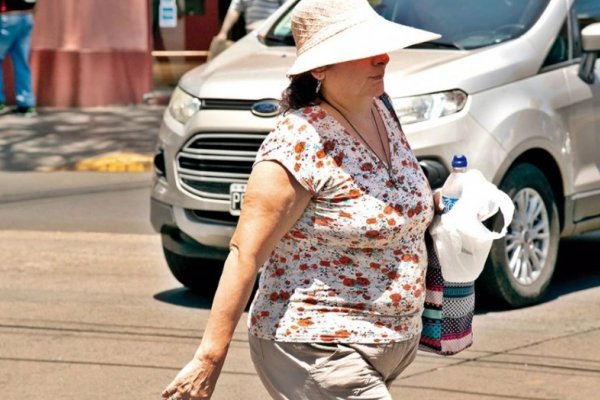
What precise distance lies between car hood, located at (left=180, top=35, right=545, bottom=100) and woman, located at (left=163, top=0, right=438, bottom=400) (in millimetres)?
3751

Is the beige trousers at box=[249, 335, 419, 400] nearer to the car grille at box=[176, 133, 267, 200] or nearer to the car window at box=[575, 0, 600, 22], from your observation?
the car grille at box=[176, 133, 267, 200]

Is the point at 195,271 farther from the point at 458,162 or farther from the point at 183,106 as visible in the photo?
the point at 458,162

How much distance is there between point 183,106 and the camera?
850cm

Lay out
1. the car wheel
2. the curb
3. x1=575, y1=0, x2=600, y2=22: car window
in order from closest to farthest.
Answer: the car wheel
x1=575, y1=0, x2=600, y2=22: car window
the curb

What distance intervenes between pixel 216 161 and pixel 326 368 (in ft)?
13.8

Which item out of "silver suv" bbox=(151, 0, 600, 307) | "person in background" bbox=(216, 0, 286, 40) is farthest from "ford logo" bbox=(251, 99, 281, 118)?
"person in background" bbox=(216, 0, 286, 40)

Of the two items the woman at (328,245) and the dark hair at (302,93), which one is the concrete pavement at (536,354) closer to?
the woman at (328,245)

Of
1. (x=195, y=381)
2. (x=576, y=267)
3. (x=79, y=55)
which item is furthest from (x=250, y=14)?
(x=195, y=381)

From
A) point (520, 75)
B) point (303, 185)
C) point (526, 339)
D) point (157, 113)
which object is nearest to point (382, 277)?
point (303, 185)

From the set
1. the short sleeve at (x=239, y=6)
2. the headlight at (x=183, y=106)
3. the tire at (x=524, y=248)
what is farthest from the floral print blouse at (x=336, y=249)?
the short sleeve at (x=239, y=6)

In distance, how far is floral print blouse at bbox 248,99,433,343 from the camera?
4055mm

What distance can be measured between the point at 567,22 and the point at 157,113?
856 cm

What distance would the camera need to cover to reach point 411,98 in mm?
7891

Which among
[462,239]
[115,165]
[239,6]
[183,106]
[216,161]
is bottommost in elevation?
[115,165]
